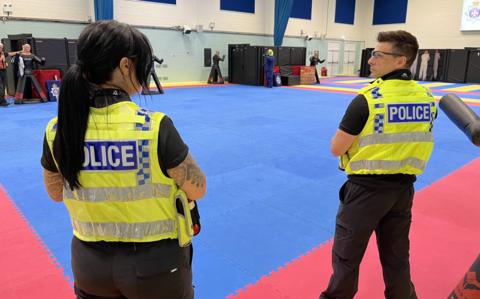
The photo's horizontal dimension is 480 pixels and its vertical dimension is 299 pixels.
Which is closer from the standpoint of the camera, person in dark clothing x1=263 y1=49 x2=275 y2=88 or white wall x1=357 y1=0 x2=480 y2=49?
person in dark clothing x1=263 y1=49 x2=275 y2=88

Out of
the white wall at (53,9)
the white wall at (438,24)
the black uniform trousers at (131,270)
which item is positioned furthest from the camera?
the white wall at (438,24)

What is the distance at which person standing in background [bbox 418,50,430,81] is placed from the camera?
2164cm

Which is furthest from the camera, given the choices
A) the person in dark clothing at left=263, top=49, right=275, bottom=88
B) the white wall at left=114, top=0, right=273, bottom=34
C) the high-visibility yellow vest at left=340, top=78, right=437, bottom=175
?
the person in dark clothing at left=263, top=49, right=275, bottom=88

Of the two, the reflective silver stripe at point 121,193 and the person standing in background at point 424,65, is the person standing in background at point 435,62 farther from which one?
the reflective silver stripe at point 121,193

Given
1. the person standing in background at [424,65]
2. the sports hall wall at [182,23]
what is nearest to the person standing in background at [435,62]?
the person standing in background at [424,65]

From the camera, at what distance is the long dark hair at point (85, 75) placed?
1164mm

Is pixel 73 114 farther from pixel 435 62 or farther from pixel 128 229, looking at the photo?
pixel 435 62

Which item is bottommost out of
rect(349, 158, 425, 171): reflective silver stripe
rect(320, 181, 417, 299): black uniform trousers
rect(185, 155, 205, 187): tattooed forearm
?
rect(320, 181, 417, 299): black uniform trousers

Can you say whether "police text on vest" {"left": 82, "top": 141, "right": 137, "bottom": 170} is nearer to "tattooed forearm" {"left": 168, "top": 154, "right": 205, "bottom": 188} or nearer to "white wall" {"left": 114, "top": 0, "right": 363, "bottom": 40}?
"tattooed forearm" {"left": 168, "top": 154, "right": 205, "bottom": 188}

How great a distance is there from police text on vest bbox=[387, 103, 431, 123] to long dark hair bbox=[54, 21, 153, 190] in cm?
132

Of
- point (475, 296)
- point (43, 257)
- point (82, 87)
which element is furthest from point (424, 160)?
point (43, 257)

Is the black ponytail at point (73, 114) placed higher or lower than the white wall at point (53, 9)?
lower

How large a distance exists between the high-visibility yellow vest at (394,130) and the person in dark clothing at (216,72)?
1729cm

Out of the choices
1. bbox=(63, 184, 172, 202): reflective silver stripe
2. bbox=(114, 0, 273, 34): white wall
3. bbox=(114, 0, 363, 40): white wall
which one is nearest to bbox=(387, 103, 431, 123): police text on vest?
bbox=(63, 184, 172, 202): reflective silver stripe
